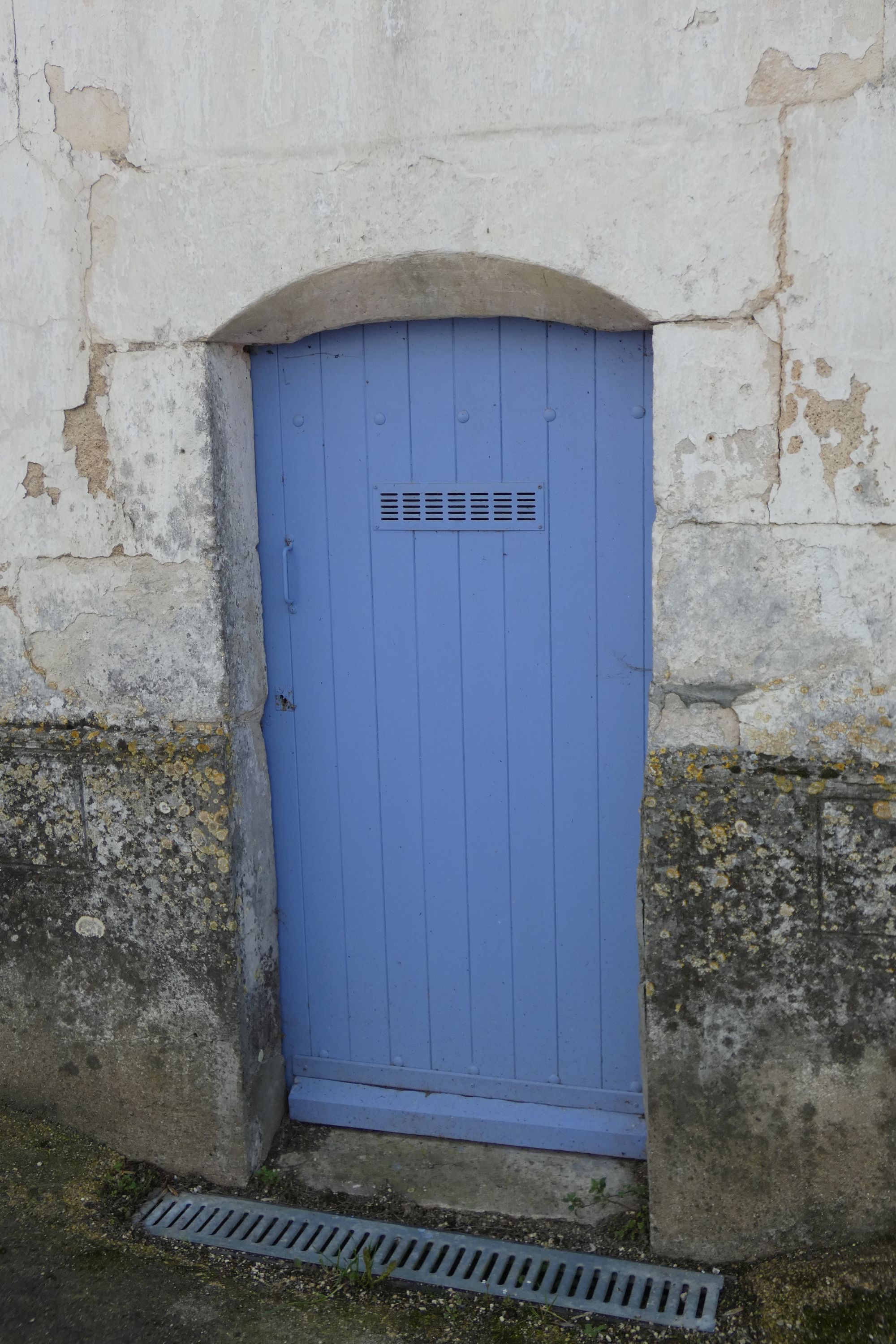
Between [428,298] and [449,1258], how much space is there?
7.82 feet

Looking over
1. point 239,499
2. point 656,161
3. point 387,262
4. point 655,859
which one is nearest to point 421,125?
point 387,262

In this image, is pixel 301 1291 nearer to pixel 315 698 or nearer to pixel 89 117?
pixel 315 698

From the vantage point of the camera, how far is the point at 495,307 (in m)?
2.77

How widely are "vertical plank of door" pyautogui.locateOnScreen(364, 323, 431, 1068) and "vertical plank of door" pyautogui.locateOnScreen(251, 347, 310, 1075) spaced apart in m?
0.27

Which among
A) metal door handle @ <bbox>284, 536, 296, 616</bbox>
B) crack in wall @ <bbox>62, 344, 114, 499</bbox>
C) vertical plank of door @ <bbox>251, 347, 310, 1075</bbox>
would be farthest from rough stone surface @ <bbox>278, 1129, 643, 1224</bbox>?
crack in wall @ <bbox>62, 344, 114, 499</bbox>

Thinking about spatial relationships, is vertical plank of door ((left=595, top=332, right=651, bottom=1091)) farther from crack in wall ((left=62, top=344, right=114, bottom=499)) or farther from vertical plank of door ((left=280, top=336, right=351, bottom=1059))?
crack in wall ((left=62, top=344, right=114, bottom=499))

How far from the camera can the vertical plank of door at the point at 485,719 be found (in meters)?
2.88

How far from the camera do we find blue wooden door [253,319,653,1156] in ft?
9.37

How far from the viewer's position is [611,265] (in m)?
2.49

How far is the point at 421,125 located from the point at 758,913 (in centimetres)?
198

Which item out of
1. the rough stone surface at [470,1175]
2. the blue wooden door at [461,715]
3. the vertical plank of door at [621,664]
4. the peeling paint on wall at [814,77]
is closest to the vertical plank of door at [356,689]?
the blue wooden door at [461,715]

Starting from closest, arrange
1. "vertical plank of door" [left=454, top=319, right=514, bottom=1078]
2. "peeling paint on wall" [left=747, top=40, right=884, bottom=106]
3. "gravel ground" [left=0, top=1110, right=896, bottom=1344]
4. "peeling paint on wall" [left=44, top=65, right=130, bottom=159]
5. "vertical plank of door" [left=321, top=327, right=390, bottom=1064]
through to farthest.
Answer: "peeling paint on wall" [left=747, top=40, right=884, bottom=106] → "gravel ground" [left=0, top=1110, right=896, bottom=1344] → "peeling paint on wall" [left=44, top=65, right=130, bottom=159] → "vertical plank of door" [left=454, top=319, right=514, bottom=1078] → "vertical plank of door" [left=321, top=327, right=390, bottom=1064]

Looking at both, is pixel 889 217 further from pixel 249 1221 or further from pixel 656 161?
pixel 249 1221

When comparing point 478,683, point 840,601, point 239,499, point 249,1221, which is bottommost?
point 249,1221
